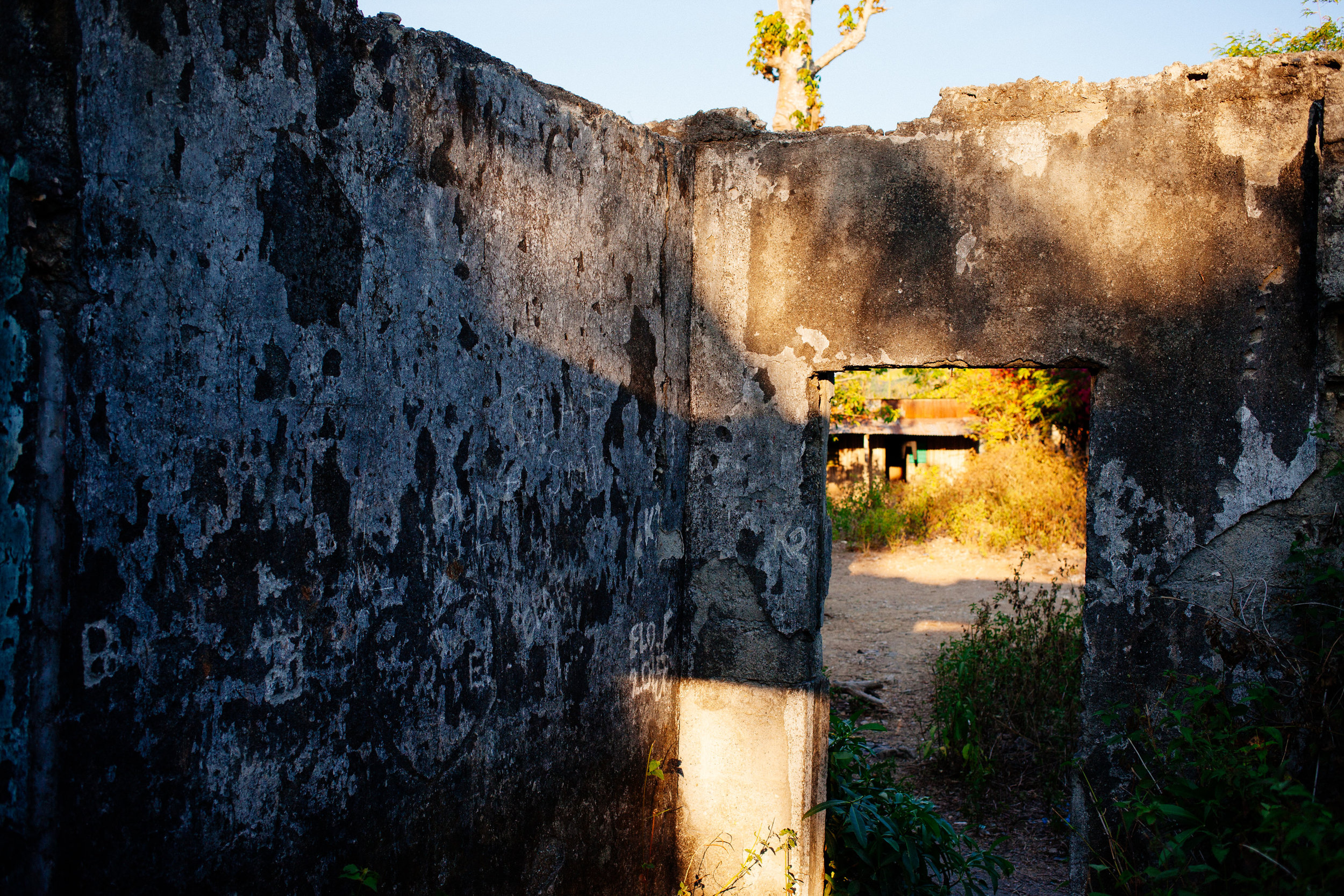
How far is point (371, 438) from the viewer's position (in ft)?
6.38

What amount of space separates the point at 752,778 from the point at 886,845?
1.78 ft

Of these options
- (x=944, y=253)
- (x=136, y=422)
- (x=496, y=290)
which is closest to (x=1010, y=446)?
(x=944, y=253)

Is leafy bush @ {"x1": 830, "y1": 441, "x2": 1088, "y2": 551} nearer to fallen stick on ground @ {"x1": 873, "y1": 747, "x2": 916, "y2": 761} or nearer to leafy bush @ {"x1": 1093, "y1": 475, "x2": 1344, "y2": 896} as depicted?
fallen stick on ground @ {"x1": 873, "y1": 747, "x2": 916, "y2": 761}

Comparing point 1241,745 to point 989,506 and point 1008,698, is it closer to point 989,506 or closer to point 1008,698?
point 1008,698

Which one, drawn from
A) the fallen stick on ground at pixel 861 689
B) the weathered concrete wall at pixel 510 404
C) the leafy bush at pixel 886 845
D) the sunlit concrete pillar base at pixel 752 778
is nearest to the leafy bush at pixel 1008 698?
the fallen stick on ground at pixel 861 689

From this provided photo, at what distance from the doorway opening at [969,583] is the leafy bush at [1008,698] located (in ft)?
0.03

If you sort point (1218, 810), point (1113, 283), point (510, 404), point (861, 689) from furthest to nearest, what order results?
point (861, 689), point (1113, 283), point (510, 404), point (1218, 810)

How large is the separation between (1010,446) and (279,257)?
11.0m

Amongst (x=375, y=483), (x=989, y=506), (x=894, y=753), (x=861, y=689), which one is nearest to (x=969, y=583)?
(x=989, y=506)

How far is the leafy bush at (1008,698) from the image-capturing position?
4434 millimetres

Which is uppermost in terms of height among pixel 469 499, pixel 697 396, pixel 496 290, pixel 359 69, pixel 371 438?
pixel 359 69

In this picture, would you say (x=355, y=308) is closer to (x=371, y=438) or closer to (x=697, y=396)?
(x=371, y=438)

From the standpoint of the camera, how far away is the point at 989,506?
10.7m

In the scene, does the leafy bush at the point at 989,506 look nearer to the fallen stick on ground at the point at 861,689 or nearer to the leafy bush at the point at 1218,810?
the fallen stick on ground at the point at 861,689
